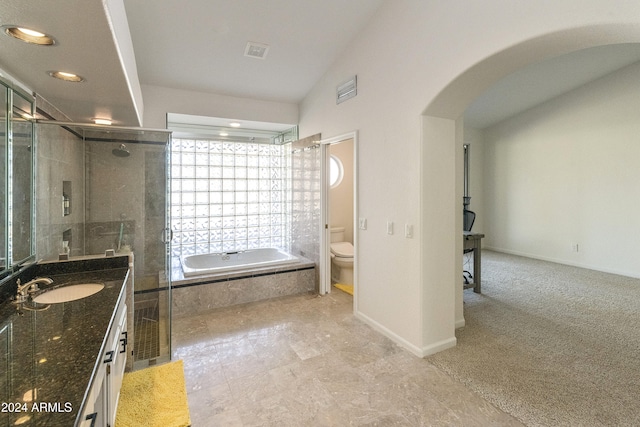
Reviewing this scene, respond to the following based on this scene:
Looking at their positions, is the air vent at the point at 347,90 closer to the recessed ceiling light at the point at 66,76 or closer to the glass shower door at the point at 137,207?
the glass shower door at the point at 137,207

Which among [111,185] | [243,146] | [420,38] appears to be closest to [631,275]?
[420,38]

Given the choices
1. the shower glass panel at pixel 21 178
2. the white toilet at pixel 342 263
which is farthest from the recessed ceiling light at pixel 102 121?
the white toilet at pixel 342 263

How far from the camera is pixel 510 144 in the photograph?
643cm

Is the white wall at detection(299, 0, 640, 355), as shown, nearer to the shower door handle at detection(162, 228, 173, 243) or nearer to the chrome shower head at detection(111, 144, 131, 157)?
the shower door handle at detection(162, 228, 173, 243)

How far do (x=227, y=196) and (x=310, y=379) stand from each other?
2.99m

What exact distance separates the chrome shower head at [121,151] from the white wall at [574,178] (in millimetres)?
6867

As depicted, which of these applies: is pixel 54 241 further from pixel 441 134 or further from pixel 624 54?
pixel 624 54

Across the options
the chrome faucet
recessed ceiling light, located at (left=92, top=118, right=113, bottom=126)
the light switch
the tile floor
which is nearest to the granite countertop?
the chrome faucet

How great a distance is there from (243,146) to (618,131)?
19.3 feet

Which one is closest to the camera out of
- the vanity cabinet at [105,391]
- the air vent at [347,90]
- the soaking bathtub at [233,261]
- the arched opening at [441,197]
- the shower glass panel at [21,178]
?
the vanity cabinet at [105,391]

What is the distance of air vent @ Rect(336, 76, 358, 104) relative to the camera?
3213 millimetres

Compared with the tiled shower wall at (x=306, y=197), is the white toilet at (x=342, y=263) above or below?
below

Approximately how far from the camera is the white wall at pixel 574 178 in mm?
4730

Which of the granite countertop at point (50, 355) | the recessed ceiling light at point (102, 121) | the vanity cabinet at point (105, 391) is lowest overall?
the vanity cabinet at point (105, 391)
